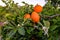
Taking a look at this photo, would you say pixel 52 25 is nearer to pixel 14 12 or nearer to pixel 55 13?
pixel 55 13

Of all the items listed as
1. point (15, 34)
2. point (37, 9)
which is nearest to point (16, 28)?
point (15, 34)

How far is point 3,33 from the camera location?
0.90m

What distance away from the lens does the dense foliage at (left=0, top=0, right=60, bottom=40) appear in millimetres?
817

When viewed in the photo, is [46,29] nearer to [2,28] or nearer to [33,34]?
[33,34]

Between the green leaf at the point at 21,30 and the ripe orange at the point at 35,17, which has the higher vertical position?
the ripe orange at the point at 35,17

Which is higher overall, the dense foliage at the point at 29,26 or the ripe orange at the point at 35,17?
the ripe orange at the point at 35,17

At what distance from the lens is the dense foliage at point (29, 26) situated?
817 millimetres

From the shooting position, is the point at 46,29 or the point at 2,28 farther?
the point at 2,28

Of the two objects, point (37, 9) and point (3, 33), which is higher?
point (37, 9)

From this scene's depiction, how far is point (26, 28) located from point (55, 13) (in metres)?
0.18

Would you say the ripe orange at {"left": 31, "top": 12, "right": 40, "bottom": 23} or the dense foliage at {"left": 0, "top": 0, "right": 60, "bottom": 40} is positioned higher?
the ripe orange at {"left": 31, "top": 12, "right": 40, "bottom": 23}

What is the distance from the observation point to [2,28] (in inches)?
36.1

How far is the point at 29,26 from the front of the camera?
84 centimetres

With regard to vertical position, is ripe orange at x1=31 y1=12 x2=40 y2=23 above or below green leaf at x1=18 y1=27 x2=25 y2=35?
above
